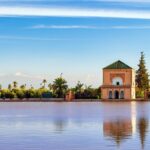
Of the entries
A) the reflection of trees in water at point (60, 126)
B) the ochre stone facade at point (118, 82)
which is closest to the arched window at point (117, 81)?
the ochre stone facade at point (118, 82)

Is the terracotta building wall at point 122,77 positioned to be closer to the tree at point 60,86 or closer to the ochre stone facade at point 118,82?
the ochre stone facade at point 118,82

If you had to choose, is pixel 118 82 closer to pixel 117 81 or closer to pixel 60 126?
pixel 117 81

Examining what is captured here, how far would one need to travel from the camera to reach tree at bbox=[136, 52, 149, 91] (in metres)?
98.1

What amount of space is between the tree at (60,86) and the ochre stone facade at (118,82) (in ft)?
21.4

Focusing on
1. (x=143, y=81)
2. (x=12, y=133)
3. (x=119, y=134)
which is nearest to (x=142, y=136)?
(x=119, y=134)

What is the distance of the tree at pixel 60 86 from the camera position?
9188 centimetres

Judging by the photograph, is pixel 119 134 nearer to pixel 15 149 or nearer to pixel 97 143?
pixel 97 143

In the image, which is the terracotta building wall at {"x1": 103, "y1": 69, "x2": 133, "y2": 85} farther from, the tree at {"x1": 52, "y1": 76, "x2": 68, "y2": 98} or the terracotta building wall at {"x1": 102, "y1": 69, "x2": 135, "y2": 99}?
the tree at {"x1": 52, "y1": 76, "x2": 68, "y2": 98}

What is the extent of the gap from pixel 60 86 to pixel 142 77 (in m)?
16.2

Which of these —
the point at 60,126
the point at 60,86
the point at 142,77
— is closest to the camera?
the point at 60,126

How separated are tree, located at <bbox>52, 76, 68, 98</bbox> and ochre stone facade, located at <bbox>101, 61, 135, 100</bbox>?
21.4 feet

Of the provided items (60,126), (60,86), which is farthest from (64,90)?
(60,126)

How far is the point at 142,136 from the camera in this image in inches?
680

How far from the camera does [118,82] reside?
9431 cm
